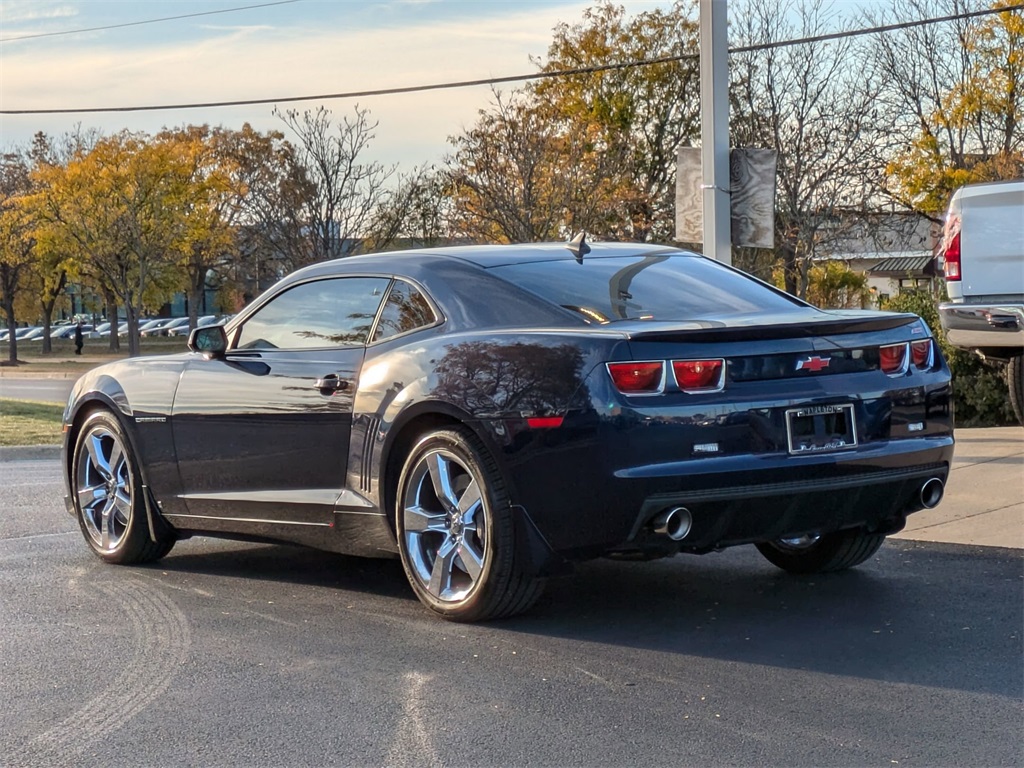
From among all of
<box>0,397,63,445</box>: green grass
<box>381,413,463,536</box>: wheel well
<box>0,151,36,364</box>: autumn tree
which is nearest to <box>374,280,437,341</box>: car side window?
<box>381,413,463,536</box>: wheel well

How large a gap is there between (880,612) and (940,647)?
23.4 inches

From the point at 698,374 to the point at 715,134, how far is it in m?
6.26

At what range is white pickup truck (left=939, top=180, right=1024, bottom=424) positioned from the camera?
31.3 ft

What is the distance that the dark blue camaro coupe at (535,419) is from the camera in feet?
16.7

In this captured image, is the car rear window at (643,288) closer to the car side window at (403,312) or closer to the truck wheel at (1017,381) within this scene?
the car side window at (403,312)

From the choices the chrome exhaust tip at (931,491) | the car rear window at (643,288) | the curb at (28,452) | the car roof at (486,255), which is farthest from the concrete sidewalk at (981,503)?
the curb at (28,452)

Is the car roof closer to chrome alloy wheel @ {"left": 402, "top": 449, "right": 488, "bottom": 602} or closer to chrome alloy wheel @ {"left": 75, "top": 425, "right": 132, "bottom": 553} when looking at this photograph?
chrome alloy wheel @ {"left": 402, "top": 449, "right": 488, "bottom": 602}

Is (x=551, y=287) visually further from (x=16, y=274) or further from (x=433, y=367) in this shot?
(x=16, y=274)

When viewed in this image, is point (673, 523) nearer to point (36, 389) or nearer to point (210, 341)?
point (210, 341)

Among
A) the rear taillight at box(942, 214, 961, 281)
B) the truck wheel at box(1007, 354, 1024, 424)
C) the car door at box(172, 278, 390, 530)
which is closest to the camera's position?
the car door at box(172, 278, 390, 530)

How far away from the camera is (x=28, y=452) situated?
15.3 m

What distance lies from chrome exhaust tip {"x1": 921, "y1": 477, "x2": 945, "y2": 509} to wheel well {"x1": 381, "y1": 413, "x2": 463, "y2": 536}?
2.01 meters

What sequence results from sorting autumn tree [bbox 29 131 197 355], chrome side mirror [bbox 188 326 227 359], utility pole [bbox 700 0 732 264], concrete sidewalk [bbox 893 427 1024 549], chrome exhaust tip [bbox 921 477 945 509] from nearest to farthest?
chrome exhaust tip [bbox 921 477 945 509] → chrome side mirror [bbox 188 326 227 359] → concrete sidewalk [bbox 893 427 1024 549] → utility pole [bbox 700 0 732 264] → autumn tree [bbox 29 131 197 355]

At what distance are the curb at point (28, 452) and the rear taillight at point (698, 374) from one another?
11383 millimetres
